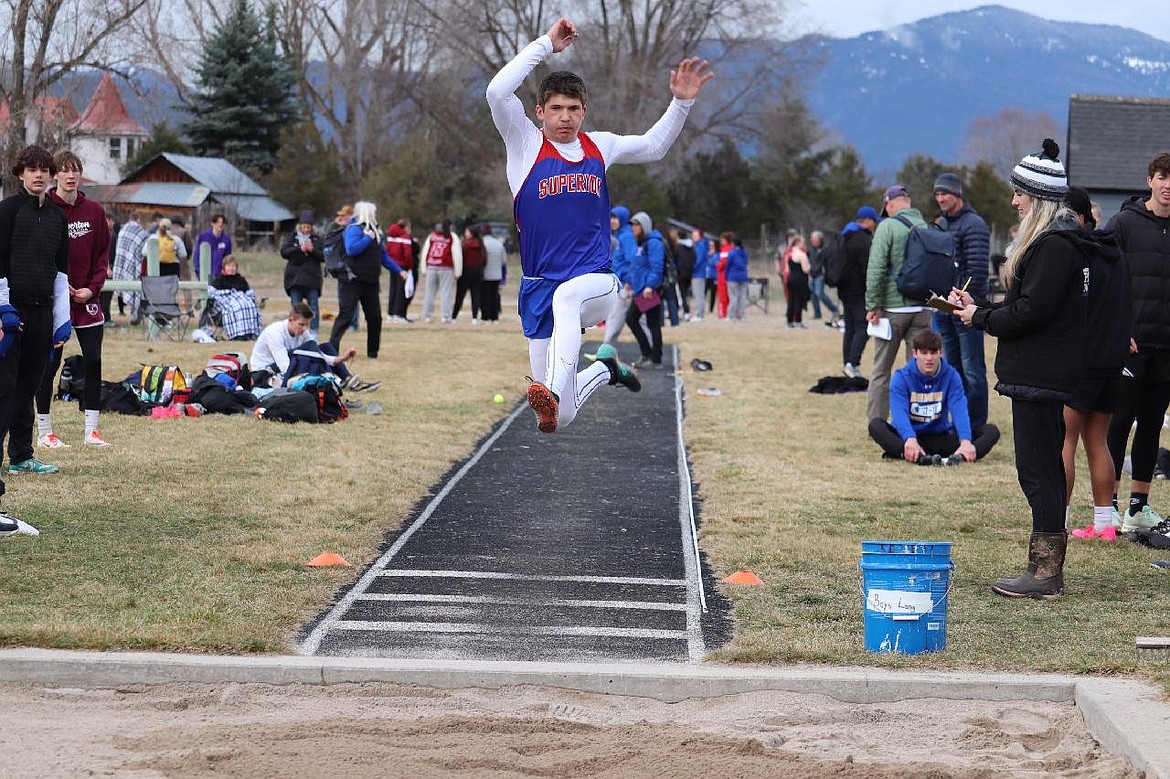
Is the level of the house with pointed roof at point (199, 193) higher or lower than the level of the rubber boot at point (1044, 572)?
higher

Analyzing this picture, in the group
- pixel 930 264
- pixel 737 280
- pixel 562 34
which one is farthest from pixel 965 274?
pixel 737 280

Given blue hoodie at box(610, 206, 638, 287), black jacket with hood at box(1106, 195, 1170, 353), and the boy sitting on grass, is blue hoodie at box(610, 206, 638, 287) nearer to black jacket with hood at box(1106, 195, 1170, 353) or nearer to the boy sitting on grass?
the boy sitting on grass

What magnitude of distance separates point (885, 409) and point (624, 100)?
160 feet

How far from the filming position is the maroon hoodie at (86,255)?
10707mm

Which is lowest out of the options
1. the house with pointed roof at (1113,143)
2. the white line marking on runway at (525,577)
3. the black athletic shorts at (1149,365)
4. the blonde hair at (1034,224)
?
the white line marking on runway at (525,577)

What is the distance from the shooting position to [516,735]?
5.13 metres

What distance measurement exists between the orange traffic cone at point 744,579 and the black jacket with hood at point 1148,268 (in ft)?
8.81

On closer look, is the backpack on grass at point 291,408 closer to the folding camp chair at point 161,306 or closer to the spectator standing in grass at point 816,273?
the folding camp chair at point 161,306

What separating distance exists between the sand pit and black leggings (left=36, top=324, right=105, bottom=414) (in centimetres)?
568

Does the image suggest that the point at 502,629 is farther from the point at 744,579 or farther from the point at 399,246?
the point at 399,246

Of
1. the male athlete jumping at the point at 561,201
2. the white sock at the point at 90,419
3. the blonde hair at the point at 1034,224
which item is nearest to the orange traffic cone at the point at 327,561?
the male athlete jumping at the point at 561,201

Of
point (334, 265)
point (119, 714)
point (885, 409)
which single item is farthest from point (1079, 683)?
point (334, 265)

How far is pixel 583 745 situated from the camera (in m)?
5.04

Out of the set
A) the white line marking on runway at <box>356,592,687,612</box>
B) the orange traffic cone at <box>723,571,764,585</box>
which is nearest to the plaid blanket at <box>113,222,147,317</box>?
the white line marking on runway at <box>356,592,687,612</box>
